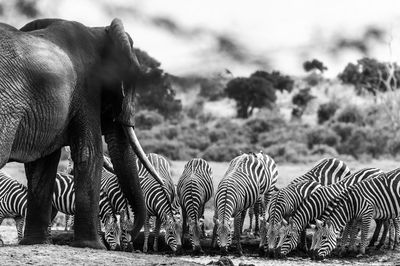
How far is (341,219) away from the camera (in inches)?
469

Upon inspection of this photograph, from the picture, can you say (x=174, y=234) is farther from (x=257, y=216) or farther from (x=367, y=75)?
(x=367, y=75)

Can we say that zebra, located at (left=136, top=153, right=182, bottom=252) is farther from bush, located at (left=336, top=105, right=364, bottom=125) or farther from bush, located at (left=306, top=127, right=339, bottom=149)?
bush, located at (left=336, top=105, right=364, bottom=125)

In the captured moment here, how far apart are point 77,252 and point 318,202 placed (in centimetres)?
542

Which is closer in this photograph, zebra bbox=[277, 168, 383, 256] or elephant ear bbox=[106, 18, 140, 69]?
elephant ear bbox=[106, 18, 140, 69]

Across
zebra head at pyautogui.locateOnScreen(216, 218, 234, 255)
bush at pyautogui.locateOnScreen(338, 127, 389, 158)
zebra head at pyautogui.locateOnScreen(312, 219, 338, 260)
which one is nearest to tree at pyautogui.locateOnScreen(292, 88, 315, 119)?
bush at pyautogui.locateOnScreen(338, 127, 389, 158)

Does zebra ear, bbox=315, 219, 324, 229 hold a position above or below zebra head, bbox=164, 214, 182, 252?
above

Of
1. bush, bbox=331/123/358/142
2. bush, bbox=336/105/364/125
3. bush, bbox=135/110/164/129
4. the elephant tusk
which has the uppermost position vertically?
bush, bbox=336/105/364/125

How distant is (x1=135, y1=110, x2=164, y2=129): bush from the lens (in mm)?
46181

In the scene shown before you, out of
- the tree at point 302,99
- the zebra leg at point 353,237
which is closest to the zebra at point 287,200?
the zebra leg at point 353,237

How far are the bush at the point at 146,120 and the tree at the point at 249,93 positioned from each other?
9.86 meters

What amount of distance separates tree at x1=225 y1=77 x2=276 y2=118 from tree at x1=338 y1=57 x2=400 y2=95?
6.77 meters

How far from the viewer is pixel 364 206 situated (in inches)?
477

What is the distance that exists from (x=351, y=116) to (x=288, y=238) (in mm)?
38320

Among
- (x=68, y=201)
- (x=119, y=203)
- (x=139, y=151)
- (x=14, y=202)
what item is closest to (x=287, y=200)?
(x=119, y=203)
